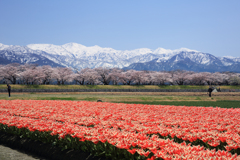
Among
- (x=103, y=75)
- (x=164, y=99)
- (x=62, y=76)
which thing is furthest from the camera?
(x=103, y=75)

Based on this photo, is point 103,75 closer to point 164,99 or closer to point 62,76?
point 62,76

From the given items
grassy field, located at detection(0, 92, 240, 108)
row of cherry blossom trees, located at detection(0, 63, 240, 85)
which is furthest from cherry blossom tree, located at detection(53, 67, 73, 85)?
grassy field, located at detection(0, 92, 240, 108)

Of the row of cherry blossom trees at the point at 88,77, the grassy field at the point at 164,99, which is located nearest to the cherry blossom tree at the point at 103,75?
the row of cherry blossom trees at the point at 88,77

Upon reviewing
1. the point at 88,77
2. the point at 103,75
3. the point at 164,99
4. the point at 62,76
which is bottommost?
the point at 164,99

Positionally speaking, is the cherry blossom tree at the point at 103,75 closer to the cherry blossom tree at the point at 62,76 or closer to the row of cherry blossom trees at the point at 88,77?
the row of cherry blossom trees at the point at 88,77

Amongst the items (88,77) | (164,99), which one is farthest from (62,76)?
(164,99)

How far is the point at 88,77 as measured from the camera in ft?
350

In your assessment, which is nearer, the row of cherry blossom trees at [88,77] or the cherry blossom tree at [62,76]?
the row of cherry blossom trees at [88,77]

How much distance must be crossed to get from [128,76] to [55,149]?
10822cm

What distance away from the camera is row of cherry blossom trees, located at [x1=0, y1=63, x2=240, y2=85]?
96.4 meters

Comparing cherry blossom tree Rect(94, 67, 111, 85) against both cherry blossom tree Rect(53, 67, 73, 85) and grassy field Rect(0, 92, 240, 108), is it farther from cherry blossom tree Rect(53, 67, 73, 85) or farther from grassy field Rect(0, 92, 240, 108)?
grassy field Rect(0, 92, 240, 108)

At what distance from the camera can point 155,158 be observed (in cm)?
546

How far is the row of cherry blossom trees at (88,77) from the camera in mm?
96438

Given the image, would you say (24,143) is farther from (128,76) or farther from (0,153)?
(128,76)
